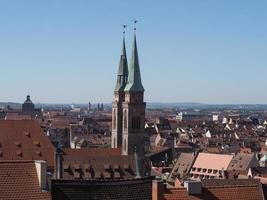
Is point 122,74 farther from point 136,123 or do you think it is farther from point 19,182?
point 19,182

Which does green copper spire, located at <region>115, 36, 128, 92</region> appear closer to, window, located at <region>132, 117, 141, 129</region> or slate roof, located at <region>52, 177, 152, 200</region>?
window, located at <region>132, 117, 141, 129</region>

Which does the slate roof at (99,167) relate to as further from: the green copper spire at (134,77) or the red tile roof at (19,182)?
the red tile roof at (19,182)

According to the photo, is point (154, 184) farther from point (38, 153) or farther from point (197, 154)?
point (197, 154)

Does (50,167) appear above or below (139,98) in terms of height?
below

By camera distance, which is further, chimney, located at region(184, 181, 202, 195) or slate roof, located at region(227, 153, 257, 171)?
slate roof, located at region(227, 153, 257, 171)

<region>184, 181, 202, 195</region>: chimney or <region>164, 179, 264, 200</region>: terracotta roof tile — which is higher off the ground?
<region>184, 181, 202, 195</region>: chimney

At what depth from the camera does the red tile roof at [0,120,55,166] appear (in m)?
83.1

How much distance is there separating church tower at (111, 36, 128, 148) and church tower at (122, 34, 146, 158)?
11.3 ft

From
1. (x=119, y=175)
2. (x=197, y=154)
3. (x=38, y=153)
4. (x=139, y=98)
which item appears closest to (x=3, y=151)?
(x=38, y=153)

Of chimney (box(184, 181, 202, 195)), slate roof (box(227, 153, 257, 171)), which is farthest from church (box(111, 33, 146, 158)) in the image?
chimney (box(184, 181, 202, 195))

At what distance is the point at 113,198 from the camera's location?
3209 cm

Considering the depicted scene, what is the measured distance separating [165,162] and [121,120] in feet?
61.5

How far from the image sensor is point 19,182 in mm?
31359

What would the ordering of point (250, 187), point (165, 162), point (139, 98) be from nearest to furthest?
point (250, 187), point (139, 98), point (165, 162)
